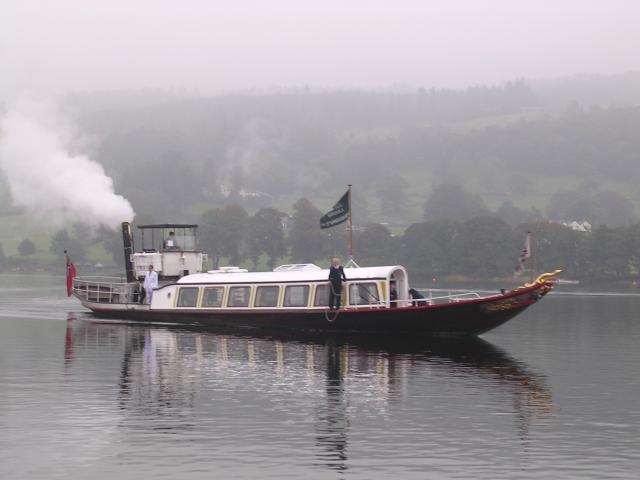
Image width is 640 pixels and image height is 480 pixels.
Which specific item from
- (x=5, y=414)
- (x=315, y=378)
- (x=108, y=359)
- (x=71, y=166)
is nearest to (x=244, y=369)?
(x=315, y=378)

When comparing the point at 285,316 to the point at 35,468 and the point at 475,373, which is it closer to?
the point at 475,373

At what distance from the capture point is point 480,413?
30328mm

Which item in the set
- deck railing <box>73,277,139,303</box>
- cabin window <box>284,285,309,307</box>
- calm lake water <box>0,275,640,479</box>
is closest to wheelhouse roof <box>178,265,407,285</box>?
cabin window <box>284,285,309,307</box>

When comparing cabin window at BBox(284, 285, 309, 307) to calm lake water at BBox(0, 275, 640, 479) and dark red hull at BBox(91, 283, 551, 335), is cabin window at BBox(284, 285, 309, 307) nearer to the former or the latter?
dark red hull at BBox(91, 283, 551, 335)

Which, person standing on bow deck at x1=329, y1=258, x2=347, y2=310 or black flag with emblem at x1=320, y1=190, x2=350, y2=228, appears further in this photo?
black flag with emblem at x1=320, y1=190, x2=350, y2=228

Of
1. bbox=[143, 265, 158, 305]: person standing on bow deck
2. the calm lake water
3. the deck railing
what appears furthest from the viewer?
the deck railing

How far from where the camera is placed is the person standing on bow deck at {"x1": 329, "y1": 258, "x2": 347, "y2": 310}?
53.1 meters

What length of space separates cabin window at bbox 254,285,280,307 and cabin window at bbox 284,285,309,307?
0.74 meters

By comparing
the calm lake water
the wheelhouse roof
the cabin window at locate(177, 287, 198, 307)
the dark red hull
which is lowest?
the calm lake water

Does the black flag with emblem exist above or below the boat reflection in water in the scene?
above

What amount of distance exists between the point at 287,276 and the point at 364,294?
5.37 m

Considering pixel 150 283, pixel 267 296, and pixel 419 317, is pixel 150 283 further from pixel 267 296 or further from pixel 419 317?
pixel 419 317

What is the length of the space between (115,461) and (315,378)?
14622 mm

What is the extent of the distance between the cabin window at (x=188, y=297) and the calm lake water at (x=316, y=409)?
772 centimetres
